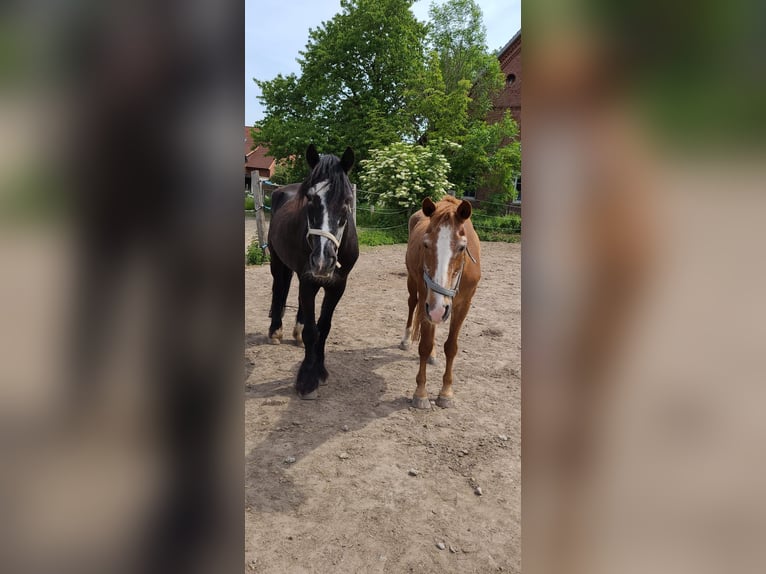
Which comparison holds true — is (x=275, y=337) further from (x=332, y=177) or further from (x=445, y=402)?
(x=332, y=177)

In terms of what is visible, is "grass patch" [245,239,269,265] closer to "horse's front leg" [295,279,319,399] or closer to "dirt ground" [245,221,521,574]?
"dirt ground" [245,221,521,574]

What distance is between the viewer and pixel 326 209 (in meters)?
3.03

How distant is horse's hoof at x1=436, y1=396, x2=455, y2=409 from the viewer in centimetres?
349

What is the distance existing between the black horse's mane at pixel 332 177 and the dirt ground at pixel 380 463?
1709 millimetres

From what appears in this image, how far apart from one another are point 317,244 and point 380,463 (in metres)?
1.56

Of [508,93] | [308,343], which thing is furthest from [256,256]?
[508,93]

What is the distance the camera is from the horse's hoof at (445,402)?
→ 3.49 meters

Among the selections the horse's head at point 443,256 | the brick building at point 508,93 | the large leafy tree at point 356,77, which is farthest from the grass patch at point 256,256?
the brick building at point 508,93
